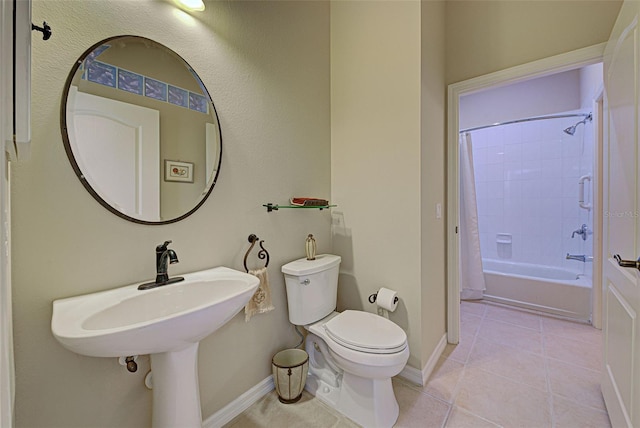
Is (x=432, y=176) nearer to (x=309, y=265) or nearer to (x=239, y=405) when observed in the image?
(x=309, y=265)

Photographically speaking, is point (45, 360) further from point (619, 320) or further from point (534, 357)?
point (534, 357)

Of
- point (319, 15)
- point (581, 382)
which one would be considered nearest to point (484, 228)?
point (581, 382)

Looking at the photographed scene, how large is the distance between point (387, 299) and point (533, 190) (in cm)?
281

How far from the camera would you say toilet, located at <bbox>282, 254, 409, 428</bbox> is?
1.28 m

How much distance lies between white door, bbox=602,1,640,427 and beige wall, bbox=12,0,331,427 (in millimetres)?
1519

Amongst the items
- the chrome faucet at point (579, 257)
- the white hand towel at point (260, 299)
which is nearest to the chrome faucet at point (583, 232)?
the chrome faucet at point (579, 257)

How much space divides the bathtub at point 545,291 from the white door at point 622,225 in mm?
1226

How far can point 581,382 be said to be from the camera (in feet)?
5.35

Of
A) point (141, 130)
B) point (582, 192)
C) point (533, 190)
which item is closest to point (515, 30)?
point (582, 192)

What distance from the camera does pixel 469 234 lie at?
2996mm

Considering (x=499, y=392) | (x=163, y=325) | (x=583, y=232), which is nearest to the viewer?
(x=163, y=325)

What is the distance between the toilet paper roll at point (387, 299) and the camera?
1641mm

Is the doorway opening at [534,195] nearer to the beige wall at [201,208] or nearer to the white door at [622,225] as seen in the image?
the white door at [622,225]

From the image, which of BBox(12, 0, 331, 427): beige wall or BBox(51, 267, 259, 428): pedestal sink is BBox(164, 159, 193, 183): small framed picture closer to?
BBox(12, 0, 331, 427): beige wall
